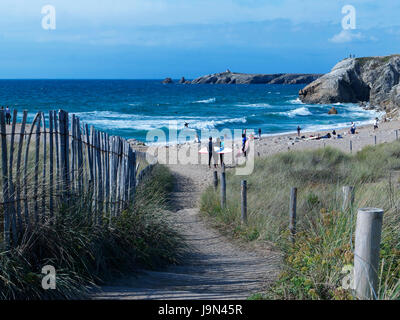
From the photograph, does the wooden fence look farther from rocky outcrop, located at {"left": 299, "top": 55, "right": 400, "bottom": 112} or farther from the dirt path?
rocky outcrop, located at {"left": 299, "top": 55, "right": 400, "bottom": 112}

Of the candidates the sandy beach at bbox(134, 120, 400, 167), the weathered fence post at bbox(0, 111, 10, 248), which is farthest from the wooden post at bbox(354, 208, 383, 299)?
the sandy beach at bbox(134, 120, 400, 167)

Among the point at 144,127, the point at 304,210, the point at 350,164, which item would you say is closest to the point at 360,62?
the point at 144,127

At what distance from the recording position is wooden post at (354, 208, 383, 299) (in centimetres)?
372

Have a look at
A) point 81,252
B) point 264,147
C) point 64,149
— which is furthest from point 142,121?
point 81,252

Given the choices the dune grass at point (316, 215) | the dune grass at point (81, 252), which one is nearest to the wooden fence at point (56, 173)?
the dune grass at point (81, 252)

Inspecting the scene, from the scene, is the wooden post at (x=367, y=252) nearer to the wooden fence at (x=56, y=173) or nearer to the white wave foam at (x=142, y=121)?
the wooden fence at (x=56, y=173)

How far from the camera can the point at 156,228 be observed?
6.58m

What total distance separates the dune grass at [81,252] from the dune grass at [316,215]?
65.3 inches

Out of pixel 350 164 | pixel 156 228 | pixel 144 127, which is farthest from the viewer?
pixel 144 127

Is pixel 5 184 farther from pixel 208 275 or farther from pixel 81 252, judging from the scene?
pixel 208 275

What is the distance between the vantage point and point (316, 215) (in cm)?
643

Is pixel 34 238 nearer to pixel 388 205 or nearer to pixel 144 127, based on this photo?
pixel 388 205

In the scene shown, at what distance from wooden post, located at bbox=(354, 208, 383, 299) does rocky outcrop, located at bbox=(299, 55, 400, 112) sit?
222 feet
